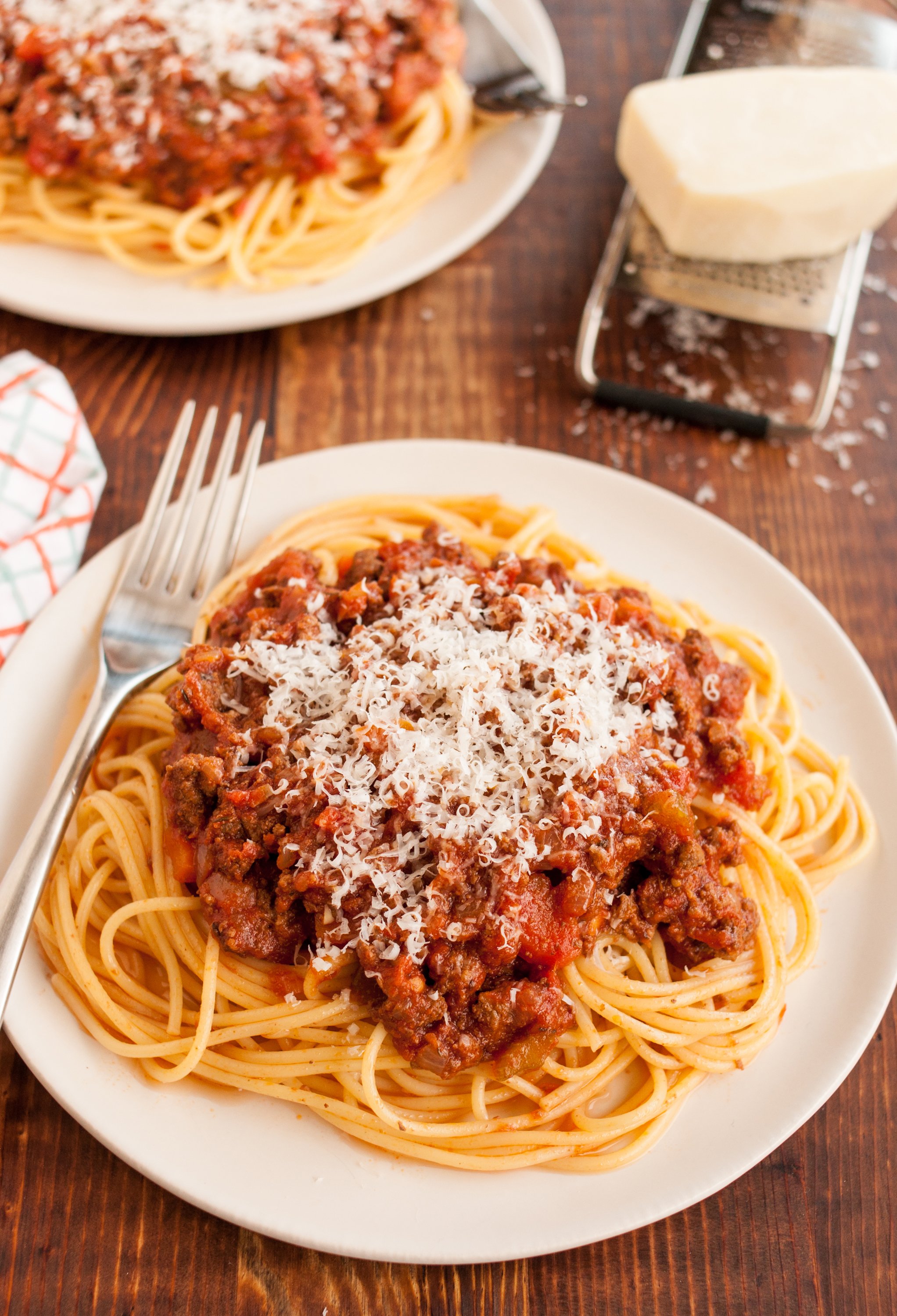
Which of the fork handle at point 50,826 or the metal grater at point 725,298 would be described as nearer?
the fork handle at point 50,826

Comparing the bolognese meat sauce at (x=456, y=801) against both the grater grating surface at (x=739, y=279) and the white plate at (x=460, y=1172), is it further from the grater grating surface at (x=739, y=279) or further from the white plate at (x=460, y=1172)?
the grater grating surface at (x=739, y=279)

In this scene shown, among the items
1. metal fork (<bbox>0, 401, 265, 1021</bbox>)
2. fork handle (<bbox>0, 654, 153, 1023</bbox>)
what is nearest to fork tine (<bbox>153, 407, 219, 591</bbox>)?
metal fork (<bbox>0, 401, 265, 1021</bbox>)

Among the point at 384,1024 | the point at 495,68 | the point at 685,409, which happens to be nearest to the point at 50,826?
the point at 384,1024

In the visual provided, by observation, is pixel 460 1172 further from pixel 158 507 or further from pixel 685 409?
pixel 685 409

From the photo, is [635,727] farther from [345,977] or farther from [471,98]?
[471,98]

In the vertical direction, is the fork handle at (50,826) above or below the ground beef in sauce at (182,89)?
below

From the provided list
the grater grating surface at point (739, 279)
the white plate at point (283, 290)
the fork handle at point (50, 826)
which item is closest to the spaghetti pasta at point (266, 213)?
the white plate at point (283, 290)

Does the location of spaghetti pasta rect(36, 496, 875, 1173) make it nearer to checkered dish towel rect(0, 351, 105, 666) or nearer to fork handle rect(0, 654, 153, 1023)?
fork handle rect(0, 654, 153, 1023)
